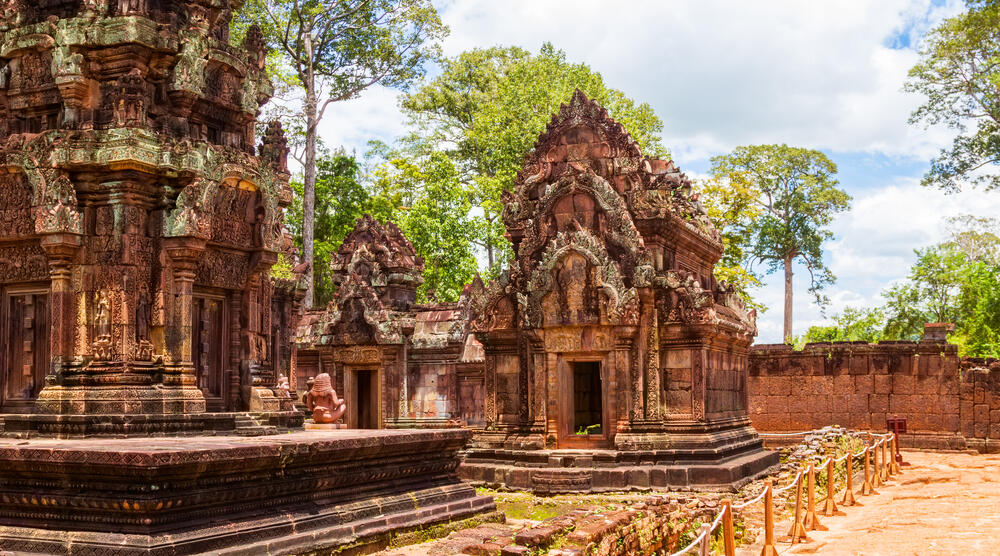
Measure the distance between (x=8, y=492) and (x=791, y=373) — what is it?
19.2 metres

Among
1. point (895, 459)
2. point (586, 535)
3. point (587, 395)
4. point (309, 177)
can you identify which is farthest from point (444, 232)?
point (586, 535)

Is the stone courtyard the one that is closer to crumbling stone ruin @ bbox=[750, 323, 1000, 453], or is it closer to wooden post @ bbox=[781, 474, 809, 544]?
wooden post @ bbox=[781, 474, 809, 544]

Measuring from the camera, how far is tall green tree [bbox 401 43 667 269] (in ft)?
103

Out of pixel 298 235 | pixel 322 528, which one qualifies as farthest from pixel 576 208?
pixel 298 235

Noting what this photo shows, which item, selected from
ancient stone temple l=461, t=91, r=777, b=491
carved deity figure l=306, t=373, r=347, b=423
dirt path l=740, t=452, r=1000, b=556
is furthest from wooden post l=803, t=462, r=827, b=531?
carved deity figure l=306, t=373, r=347, b=423

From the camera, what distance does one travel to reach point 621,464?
577 inches

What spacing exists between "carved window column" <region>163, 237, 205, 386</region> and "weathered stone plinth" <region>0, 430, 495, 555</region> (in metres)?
0.78

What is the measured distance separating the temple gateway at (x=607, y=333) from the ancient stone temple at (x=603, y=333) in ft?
0.07

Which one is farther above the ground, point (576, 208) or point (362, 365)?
point (576, 208)

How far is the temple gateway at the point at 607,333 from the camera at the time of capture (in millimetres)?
14719

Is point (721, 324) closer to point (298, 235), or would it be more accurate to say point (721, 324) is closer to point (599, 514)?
point (599, 514)

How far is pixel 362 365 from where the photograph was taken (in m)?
22.0

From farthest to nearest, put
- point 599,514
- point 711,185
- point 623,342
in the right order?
point 711,185
point 623,342
point 599,514

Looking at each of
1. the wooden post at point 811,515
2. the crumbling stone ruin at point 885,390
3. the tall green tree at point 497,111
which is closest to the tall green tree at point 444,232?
the tall green tree at point 497,111
